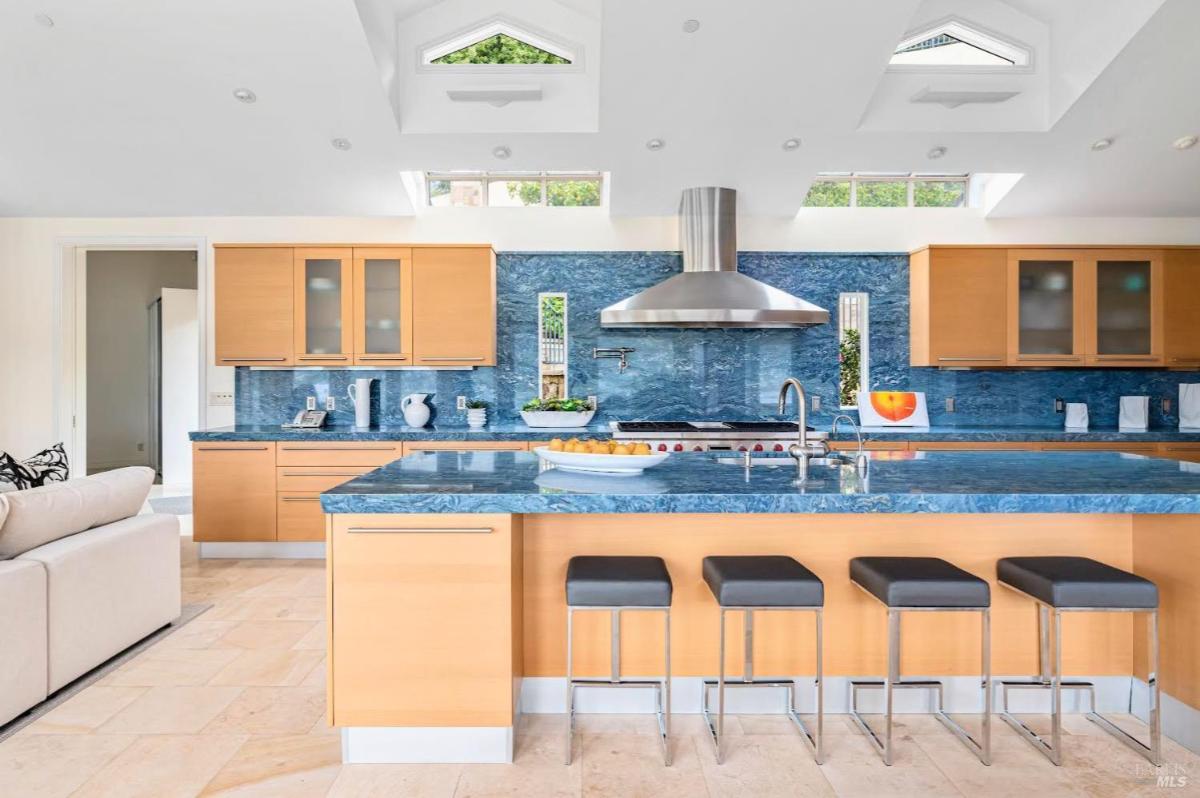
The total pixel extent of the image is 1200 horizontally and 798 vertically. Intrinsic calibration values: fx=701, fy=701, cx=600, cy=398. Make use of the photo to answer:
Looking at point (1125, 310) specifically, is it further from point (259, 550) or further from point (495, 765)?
point (259, 550)

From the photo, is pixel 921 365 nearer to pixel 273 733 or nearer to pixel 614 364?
pixel 614 364

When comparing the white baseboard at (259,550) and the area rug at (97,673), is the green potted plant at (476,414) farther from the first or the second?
the area rug at (97,673)

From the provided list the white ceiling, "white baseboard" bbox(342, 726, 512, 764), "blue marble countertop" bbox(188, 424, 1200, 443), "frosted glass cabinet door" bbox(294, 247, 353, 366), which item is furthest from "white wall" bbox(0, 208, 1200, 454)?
"white baseboard" bbox(342, 726, 512, 764)

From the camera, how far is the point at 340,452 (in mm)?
4840

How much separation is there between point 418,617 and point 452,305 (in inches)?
126

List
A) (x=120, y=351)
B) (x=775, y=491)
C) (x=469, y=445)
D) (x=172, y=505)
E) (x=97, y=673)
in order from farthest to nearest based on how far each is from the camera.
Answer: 1. (x=120, y=351)
2. (x=172, y=505)
3. (x=469, y=445)
4. (x=97, y=673)
5. (x=775, y=491)

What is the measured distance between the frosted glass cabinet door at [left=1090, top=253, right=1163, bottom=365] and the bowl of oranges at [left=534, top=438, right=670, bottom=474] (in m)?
4.22

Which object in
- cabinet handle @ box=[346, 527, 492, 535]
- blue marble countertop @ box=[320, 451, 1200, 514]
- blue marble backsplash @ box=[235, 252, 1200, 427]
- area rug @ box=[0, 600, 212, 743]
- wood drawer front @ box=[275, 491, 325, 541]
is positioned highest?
blue marble backsplash @ box=[235, 252, 1200, 427]

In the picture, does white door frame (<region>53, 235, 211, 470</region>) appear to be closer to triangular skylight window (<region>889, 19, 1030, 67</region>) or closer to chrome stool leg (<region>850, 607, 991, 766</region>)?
chrome stool leg (<region>850, 607, 991, 766</region>)

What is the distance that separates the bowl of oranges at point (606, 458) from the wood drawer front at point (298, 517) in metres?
2.91

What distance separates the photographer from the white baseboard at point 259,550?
4.94 meters

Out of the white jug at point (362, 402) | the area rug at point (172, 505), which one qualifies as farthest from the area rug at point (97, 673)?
the area rug at point (172, 505)

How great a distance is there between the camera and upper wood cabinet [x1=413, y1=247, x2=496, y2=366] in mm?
5062

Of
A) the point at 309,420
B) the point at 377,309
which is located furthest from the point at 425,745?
the point at 377,309
